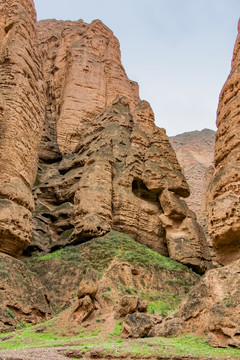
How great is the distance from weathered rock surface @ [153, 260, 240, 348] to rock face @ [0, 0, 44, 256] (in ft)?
25.8

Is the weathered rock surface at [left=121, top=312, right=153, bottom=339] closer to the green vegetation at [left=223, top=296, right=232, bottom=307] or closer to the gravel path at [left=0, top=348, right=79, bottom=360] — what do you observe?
the green vegetation at [left=223, top=296, right=232, bottom=307]

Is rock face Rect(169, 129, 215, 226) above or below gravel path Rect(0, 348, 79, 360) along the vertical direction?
above

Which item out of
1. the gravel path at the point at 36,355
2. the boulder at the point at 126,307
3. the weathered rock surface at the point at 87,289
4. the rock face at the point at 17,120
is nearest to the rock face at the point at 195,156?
the rock face at the point at 17,120

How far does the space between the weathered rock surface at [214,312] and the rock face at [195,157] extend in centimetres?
2873

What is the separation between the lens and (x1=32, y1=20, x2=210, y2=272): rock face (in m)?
19.2

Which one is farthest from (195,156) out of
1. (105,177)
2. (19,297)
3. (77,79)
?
(19,297)

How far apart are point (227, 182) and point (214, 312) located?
12.6 feet

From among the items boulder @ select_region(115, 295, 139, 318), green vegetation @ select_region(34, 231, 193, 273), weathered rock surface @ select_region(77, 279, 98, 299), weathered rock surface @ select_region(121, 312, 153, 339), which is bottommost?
weathered rock surface @ select_region(121, 312, 153, 339)

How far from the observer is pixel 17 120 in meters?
17.7

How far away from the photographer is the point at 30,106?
63.6ft

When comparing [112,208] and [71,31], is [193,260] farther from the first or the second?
[71,31]

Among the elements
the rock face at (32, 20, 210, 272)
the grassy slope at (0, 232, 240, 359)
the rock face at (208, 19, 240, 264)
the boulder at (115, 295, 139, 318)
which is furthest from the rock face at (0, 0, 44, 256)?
the rock face at (208, 19, 240, 264)

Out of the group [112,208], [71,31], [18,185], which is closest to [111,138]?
[112,208]

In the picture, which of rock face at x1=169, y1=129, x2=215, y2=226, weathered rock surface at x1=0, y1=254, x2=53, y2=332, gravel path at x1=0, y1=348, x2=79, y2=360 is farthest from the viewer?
rock face at x1=169, y1=129, x2=215, y2=226
